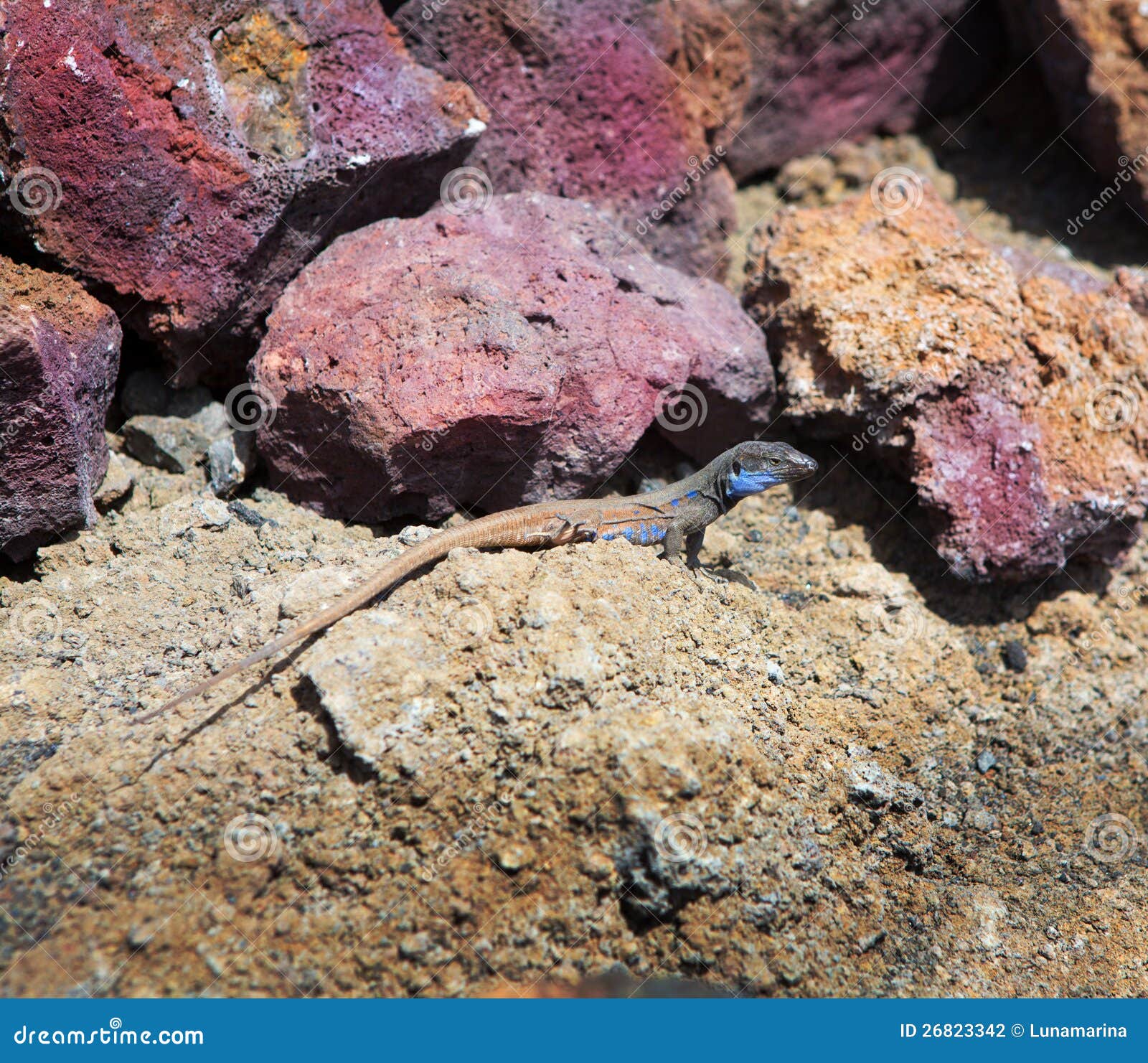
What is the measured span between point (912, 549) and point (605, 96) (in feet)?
11.2

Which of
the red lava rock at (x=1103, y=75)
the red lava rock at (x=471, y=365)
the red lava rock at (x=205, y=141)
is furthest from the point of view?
the red lava rock at (x=1103, y=75)

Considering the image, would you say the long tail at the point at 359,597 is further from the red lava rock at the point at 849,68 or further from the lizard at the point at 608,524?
the red lava rock at the point at 849,68

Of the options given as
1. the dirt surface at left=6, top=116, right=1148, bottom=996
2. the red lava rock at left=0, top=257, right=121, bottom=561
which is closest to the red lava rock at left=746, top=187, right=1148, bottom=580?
the dirt surface at left=6, top=116, right=1148, bottom=996

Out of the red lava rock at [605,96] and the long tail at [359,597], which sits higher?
the red lava rock at [605,96]

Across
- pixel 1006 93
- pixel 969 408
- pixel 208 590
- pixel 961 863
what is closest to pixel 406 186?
pixel 208 590

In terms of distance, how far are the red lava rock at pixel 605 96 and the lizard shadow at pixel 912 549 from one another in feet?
5.81

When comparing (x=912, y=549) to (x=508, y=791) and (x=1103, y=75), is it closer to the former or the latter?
(x=508, y=791)

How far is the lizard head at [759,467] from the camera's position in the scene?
4.96 m

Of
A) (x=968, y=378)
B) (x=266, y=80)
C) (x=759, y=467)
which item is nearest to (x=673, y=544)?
(x=759, y=467)

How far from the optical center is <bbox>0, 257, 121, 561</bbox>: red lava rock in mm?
4051

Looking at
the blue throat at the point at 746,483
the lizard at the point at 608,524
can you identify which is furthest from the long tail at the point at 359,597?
the blue throat at the point at 746,483

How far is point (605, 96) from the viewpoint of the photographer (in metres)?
5.75

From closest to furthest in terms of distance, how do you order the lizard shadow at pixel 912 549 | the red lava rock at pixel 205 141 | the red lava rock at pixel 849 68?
the red lava rock at pixel 205 141 → the lizard shadow at pixel 912 549 → the red lava rock at pixel 849 68

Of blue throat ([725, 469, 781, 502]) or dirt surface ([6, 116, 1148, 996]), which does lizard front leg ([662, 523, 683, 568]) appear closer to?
dirt surface ([6, 116, 1148, 996])
